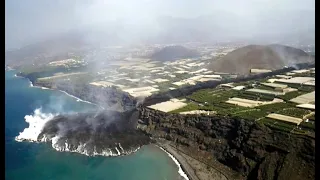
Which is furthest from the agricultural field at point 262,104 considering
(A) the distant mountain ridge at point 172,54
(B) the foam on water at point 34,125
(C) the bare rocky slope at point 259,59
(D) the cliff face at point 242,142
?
(A) the distant mountain ridge at point 172,54

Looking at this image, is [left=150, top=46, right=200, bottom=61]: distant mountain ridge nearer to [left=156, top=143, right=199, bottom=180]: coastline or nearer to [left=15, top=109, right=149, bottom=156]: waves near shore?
[left=15, top=109, right=149, bottom=156]: waves near shore

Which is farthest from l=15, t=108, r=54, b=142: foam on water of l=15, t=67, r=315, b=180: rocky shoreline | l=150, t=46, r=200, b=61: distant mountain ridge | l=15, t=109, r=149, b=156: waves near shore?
l=150, t=46, r=200, b=61: distant mountain ridge

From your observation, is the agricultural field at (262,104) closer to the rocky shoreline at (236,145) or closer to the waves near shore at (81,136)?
the rocky shoreline at (236,145)

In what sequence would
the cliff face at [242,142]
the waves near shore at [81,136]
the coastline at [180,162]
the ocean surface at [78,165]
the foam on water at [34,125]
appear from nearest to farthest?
the cliff face at [242,142] < the coastline at [180,162] < the ocean surface at [78,165] < the waves near shore at [81,136] < the foam on water at [34,125]

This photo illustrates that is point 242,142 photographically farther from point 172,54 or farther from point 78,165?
point 172,54

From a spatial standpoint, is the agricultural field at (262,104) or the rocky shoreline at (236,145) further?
the agricultural field at (262,104)

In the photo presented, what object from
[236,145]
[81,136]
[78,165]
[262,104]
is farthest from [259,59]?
[78,165]

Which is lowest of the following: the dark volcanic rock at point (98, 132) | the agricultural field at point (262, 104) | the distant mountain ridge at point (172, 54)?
A: the dark volcanic rock at point (98, 132)
